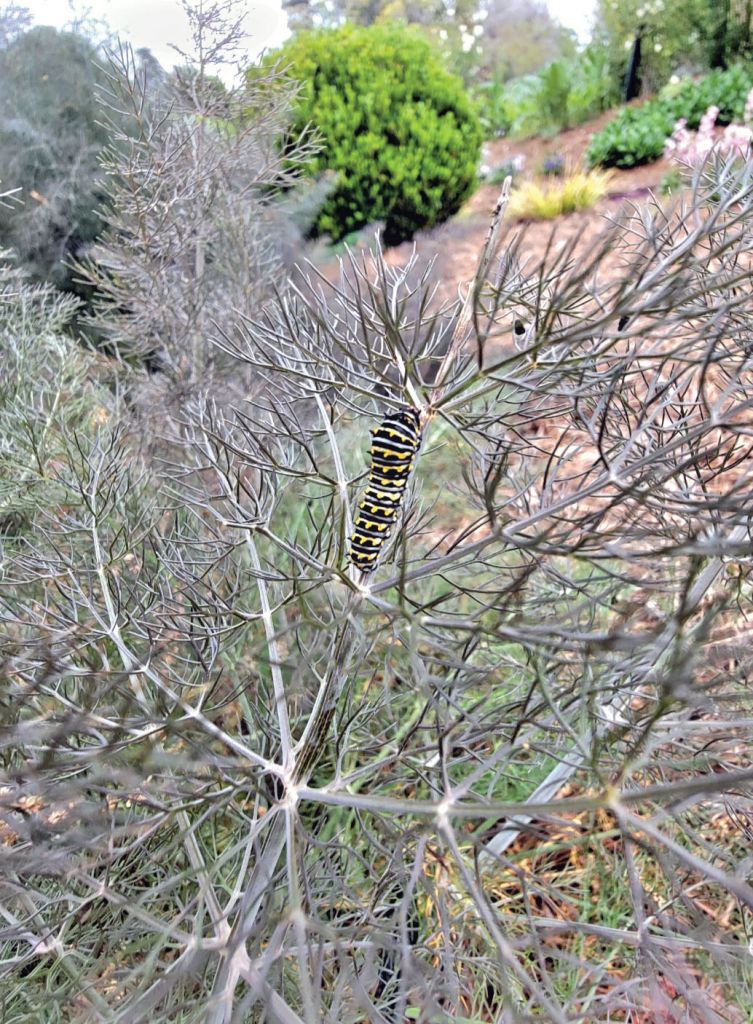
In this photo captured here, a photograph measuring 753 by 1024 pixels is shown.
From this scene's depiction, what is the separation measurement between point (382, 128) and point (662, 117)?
14.3ft

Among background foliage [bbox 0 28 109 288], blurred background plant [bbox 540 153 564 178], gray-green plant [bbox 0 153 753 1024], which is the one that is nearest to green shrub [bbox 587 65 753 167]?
blurred background plant [bbox 540 153 564 178]

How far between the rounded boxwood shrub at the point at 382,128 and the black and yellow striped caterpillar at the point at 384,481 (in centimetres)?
515

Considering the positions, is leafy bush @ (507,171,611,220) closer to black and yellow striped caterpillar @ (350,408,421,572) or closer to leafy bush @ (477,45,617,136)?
leafy bush @ (477,45,617,136)

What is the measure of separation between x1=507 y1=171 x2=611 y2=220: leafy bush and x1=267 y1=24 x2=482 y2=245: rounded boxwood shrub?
3.28 ft

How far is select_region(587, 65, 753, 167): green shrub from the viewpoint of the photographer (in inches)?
304

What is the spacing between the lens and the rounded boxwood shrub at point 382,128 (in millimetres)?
5656

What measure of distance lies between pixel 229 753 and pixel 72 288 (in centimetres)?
270

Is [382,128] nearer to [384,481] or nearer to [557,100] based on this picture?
[557,100]

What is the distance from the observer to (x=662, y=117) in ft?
27.1

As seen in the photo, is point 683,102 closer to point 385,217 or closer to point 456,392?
point 385,217

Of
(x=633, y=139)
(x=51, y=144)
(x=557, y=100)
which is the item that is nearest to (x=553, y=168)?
(x=633, y=139)

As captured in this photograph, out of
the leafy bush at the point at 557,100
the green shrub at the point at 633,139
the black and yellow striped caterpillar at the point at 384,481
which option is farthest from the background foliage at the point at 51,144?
the leafy bush at the point at 557,100

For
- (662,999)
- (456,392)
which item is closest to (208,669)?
(456,392)

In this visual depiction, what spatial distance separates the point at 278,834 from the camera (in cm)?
92
